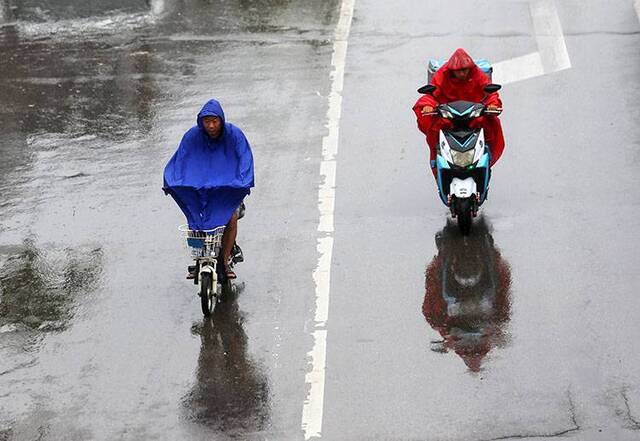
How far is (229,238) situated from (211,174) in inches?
23.2

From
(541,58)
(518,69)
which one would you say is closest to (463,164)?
(518,69)

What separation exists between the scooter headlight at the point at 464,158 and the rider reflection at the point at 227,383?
270cm

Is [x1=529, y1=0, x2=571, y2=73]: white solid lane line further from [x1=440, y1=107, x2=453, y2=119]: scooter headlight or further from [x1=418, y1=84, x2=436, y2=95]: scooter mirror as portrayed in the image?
[x1=440, y1=107, x2=453, y2=119]: scooter headlight

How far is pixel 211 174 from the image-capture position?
1217cm

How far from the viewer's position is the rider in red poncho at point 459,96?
44.0 ft

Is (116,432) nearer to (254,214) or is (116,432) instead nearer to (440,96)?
(254,214)

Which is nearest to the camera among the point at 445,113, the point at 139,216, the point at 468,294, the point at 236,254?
the point at 468,294

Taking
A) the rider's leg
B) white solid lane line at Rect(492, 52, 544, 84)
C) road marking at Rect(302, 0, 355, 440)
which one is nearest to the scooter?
road marking at Rect(302, 0, 355, 440)

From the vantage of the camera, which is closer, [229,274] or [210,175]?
[210,175]

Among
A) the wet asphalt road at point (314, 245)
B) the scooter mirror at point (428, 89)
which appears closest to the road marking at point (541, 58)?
the wet asphalt road at point (314, 245)

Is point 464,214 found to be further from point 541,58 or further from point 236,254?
point 541,58

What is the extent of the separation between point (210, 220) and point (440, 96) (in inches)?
114

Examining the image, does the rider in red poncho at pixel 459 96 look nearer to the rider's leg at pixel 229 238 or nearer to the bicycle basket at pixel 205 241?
the rider's leg at pixel 229 238

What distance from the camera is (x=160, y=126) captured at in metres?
16.6
